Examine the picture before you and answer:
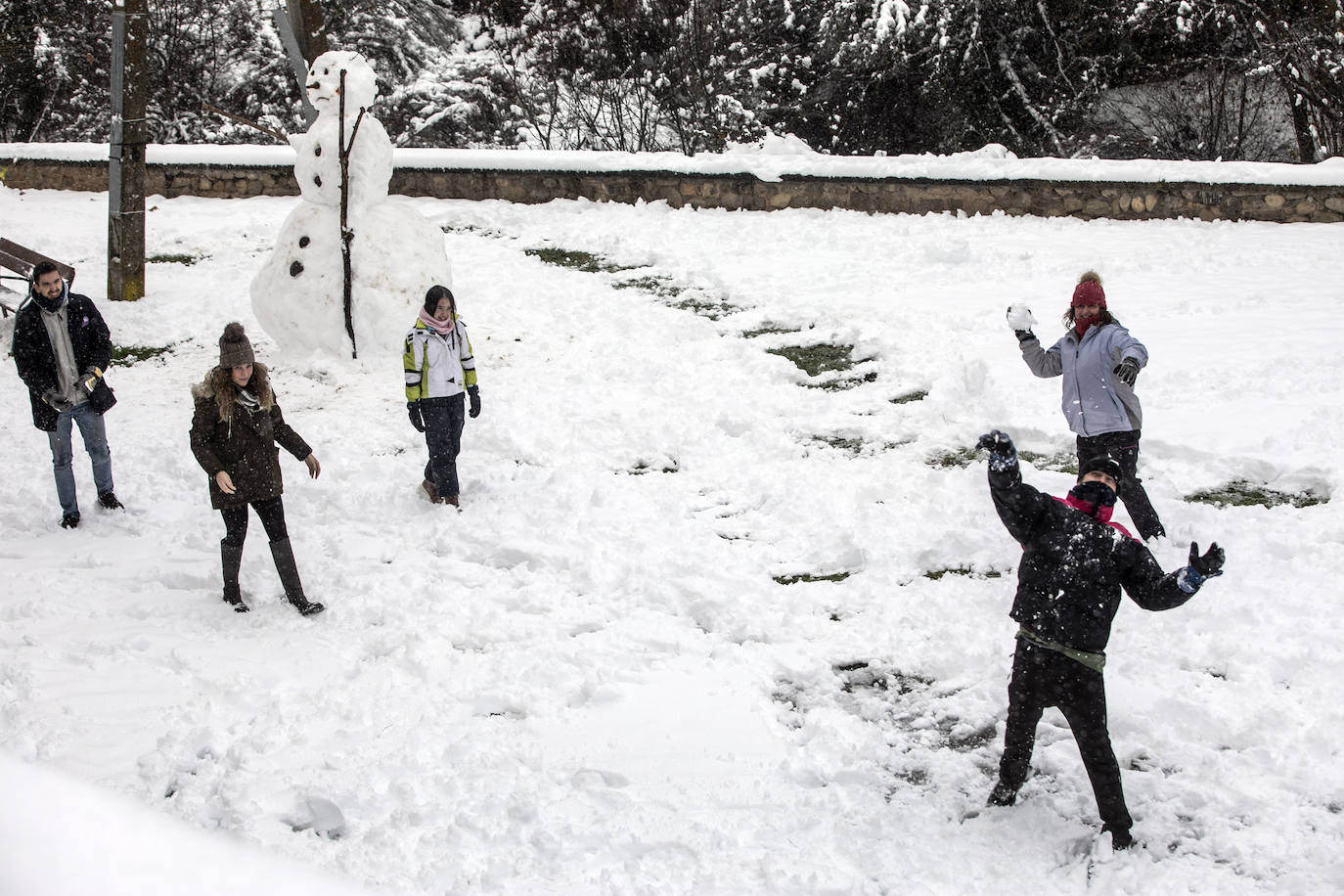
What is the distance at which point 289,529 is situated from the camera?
638 centimetres

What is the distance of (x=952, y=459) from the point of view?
22.9ft

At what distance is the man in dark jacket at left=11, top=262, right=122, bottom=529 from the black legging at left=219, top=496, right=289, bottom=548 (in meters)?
1.54

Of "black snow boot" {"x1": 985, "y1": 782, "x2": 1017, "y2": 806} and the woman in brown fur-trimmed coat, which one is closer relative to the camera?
"black snow boot" {"x1": 985, "y1": 782, "x2": 1017, "y2": 806}

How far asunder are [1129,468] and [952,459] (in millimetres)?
1453

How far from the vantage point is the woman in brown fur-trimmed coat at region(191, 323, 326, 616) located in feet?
17.2

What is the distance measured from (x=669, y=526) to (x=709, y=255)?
6188mm

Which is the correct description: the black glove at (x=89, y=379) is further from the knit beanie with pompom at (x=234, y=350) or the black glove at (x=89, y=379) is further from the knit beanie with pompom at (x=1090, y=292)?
the knit beanie with pompom at (x=1090, y=292)

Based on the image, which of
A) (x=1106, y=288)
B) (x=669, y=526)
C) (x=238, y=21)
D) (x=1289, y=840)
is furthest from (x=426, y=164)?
(x=1289, y=840)

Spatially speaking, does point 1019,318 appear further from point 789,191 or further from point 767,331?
point 789,191

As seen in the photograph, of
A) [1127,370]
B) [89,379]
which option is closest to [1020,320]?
[1127,370]

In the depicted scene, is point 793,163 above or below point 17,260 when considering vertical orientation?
above

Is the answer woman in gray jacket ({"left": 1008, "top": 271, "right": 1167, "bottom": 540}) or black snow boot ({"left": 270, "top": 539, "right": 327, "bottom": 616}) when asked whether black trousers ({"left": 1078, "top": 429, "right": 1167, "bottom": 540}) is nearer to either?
woman in gray jacket ({"left": 1008, "top": 271, "right": 1167, "bottom": 540})

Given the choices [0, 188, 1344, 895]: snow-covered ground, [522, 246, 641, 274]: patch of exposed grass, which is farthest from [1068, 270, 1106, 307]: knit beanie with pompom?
[522, 246, 641, 274]: patch of exposed grass

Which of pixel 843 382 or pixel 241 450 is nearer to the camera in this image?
pixel 241 450
